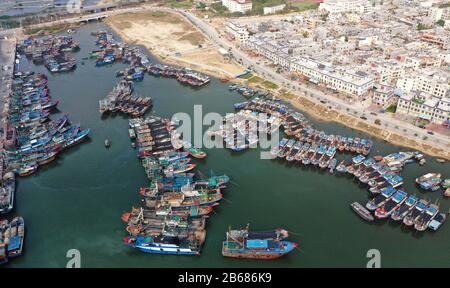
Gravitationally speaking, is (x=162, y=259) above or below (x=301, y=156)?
below

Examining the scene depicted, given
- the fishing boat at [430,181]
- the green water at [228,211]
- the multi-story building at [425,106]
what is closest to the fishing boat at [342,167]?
the green water at [228,211]

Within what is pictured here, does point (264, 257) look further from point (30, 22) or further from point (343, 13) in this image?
point (30, 22)

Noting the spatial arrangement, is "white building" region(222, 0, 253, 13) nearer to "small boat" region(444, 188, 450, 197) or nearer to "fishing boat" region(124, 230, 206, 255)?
"small boat" region(444, 188, 450, 197)

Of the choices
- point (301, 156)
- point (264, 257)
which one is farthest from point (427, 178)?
point (264, 257)

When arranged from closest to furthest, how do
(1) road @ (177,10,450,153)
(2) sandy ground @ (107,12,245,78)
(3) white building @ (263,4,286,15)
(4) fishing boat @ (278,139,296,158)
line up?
(4) fishing boat @ (278,139,296,158) → (1) road @ (177,10,450,153) → (2) sandy ground @ (107,12,245,78) → (3) white building @ (263,4,286,15)

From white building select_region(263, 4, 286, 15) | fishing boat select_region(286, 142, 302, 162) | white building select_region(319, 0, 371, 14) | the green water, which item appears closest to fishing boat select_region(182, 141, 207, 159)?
the green water

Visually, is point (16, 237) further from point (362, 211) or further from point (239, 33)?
point (239, 33)
